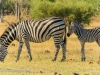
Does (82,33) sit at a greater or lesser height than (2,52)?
greater

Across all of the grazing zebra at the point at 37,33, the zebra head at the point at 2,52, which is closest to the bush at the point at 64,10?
the grazing zebra at the point at 37,33

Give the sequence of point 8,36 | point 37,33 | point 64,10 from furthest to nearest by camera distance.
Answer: point 64,10, point 37,33, point 8,36

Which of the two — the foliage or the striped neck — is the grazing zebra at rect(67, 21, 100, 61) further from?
the foliage

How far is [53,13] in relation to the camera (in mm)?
31969

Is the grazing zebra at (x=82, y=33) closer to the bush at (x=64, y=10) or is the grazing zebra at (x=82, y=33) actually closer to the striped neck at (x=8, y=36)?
the striped neck at (x=8, y=36)

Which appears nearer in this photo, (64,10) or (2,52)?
(2,52)

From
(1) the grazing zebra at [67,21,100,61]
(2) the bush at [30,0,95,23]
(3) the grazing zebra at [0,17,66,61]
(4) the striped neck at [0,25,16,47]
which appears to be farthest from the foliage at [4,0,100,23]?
(4) the striped neck at [0,25,16,47]

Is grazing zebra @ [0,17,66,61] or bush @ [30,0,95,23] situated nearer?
grazing zebra @ [0,17,66,61]

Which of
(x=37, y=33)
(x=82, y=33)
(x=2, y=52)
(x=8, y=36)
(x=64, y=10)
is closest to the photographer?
(x=2, y=52)

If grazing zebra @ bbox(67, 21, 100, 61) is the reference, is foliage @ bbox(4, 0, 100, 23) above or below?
below

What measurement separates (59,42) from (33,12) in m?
17.8

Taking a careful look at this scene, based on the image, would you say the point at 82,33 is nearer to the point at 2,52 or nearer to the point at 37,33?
the point at 37,33

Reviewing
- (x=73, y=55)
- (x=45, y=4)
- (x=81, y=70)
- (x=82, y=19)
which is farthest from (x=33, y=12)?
(x=81, y=70)

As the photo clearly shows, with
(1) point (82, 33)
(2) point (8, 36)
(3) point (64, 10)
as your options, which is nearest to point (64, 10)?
(3) point (64, 10)
